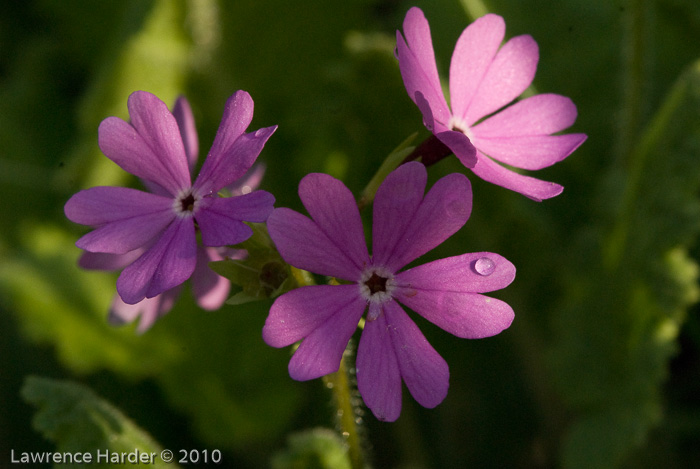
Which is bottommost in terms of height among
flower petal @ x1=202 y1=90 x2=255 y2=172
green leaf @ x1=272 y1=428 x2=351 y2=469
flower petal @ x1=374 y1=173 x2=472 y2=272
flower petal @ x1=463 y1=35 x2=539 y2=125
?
green leaf @ x1=272 y1=428 x2=351 y2=469

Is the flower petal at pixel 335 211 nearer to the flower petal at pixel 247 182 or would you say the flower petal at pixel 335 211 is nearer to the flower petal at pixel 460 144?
the flower petal at pixel 460 144

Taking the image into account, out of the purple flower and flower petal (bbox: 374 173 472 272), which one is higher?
the purple flower

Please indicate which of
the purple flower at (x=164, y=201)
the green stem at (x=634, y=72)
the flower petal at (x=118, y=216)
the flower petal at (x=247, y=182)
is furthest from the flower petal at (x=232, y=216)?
the green stem at (x=634, y=72)

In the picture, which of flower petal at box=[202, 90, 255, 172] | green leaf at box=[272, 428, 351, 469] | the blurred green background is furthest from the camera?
the blurred green background

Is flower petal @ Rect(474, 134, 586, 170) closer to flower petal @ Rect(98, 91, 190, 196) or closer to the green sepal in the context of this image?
the green sepal

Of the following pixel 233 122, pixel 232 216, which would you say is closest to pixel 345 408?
pixel 232 216

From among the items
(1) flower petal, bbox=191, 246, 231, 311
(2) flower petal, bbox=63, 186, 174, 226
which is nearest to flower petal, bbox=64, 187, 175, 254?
(2) flower petal, bbox=63, 186, 174, 226

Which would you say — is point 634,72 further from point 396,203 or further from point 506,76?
point 396,203

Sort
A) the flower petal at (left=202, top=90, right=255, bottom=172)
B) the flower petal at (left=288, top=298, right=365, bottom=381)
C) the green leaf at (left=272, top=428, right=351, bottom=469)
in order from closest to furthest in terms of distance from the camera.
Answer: the flower petal at (left=288, top=298, right=365, bottom=381) → the flower petal at (left=202, top=90, right=255, bottom=172) → the green leaf at (left=272, top=428, right=351, bottom=469)
